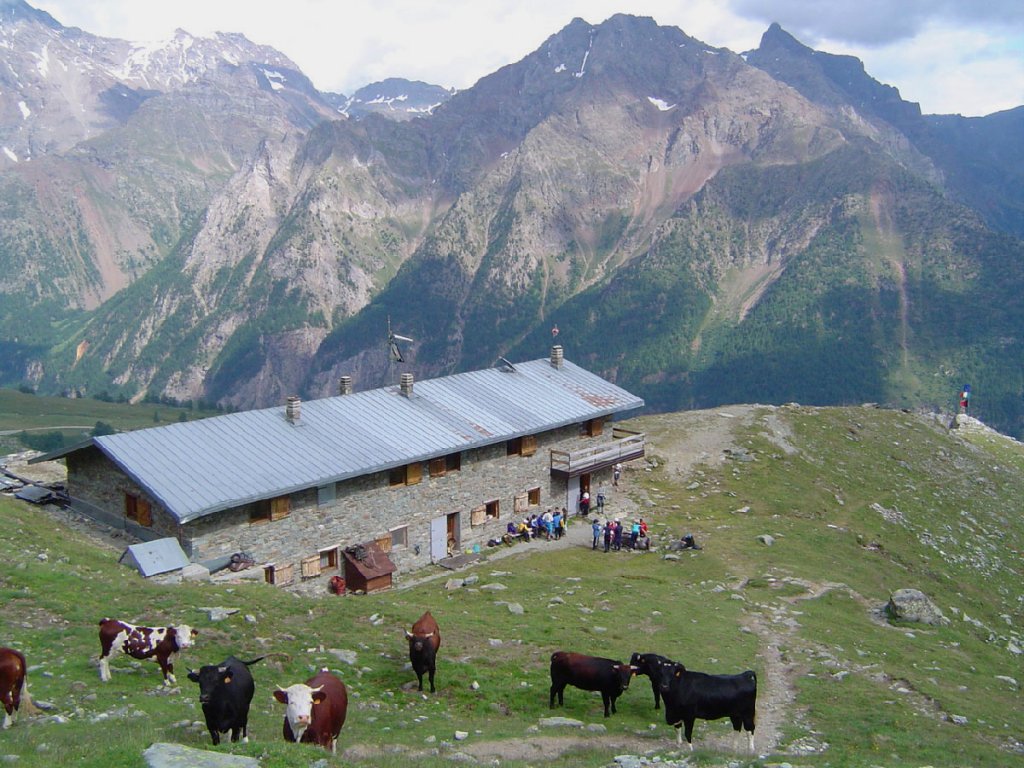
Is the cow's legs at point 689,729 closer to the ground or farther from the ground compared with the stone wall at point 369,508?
closer to the ground

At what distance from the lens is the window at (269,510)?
37719 mm

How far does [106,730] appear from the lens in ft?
53.3

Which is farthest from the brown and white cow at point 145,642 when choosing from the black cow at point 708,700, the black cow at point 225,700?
the black cow at point 708,700

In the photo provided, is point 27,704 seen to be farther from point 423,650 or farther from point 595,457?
point 595,457

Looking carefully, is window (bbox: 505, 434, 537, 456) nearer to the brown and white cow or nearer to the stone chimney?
the stone chimney

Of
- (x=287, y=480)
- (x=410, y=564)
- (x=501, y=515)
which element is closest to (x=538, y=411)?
(x=501, y=515)

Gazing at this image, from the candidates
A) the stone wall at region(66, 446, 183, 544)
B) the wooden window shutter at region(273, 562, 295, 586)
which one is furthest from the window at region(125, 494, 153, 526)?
the wooden window shutter at region(273, 562, 295, 586)

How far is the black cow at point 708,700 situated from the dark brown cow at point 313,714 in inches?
321

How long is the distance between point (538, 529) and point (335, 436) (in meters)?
13.6

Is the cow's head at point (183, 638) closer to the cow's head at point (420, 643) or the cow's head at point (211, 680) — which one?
the cow's head at point (211, 680)

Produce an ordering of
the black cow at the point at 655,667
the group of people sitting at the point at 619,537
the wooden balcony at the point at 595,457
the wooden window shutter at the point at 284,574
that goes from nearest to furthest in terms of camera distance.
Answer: the black cow at the point at 655,667 < the wooden window shutter at the point at 284,574 < the group of people sitting at the point at 619,537 < the wooden balcony at the point at 595,457

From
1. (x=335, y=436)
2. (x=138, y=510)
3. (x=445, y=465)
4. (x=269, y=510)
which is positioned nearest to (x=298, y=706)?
(x=269, y=510)

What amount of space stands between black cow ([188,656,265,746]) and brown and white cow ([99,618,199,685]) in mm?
3865

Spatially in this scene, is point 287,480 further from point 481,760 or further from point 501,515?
point 481,760
